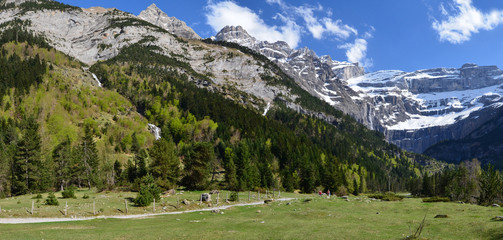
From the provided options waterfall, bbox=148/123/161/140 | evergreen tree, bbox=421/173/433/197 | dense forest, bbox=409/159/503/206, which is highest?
waterfall, bbox=148/123/161/140

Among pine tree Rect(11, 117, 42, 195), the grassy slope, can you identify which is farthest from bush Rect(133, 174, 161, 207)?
the grassy slope

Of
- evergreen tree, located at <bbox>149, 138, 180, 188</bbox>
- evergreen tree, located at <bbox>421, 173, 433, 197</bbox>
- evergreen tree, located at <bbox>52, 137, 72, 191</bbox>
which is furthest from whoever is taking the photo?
evergreen tree, located at <bbox>421, 173, 433, 197</bbox>

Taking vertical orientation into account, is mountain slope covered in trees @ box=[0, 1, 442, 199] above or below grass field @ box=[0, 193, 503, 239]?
above

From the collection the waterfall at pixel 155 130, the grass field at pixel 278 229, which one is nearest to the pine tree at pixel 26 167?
the grass field at pixel 278 229

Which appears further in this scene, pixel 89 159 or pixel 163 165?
pixel 89 159

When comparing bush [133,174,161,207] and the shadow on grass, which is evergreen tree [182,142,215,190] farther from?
the shadow on grass

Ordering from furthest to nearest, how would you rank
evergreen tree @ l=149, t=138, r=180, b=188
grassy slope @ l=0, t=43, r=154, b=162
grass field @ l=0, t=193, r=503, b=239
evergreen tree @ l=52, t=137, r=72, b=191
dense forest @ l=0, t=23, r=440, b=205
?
grassy slope @ l=0, t=43, r=154, b=162
evergreen tree @ l=52, t=137, r=72, b=191
dense forest @ l=0, t=23, r=440, b=205
evergreen tree @ l=149, t=138, r=180, b=188
grass field @ l=0, t=193, r=503, b=239

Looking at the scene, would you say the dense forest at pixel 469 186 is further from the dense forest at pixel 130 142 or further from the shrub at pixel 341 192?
the dense forest at pixel 130 142

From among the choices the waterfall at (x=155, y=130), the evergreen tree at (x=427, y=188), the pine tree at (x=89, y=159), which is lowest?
the evergreen tree at (x=427, y=188)

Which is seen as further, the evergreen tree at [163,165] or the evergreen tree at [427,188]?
the evergreen tree at [427,188]

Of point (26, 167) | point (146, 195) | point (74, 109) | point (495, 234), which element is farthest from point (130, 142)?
point (495, 234)

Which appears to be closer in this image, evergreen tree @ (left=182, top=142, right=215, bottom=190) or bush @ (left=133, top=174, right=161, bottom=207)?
bush @ (left=133, top=174, right=161, bottom=207)

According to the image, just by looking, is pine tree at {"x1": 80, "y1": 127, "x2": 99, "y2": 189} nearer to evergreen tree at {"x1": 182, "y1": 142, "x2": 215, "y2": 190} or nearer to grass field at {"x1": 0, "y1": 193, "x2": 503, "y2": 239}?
evergreen tree at {"x1": 182, "y1": 142, "x2": 215, "y2": 190}

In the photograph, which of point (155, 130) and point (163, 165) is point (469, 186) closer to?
point (163, 165)
